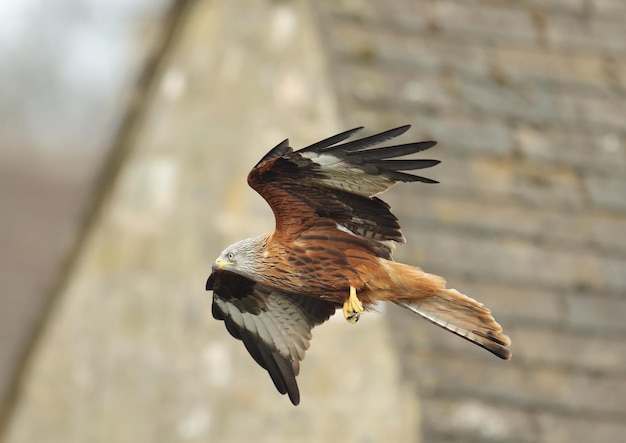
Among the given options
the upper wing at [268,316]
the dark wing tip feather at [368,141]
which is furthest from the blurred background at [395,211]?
the dark wing tip feather at [368,141]

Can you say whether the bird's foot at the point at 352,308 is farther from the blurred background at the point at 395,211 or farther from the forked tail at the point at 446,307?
the blurred background at the point at 395,211

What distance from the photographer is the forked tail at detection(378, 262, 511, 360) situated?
309 centimetres

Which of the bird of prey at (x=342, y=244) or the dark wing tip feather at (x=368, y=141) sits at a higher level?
the dark wing tip feather at (x=368, y=141)

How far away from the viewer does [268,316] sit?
11.4 ft

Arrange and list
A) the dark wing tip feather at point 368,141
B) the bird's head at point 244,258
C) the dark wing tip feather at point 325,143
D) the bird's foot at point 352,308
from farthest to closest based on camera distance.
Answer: the bird's head at point 244,258 → the bird's foot at point 352,308 → the dark wing tip feather at point 325,143 → the dark wing tip feather at point 368,141

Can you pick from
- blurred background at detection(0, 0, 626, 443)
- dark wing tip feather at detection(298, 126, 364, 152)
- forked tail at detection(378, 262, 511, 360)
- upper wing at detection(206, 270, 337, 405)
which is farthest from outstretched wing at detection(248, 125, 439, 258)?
blurred background at detection(0, 0, 626, 443)

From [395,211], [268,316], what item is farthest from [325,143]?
[395,211]

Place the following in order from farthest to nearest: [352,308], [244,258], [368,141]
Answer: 1. [244,258]
2. [352,308]
3. [368,141]

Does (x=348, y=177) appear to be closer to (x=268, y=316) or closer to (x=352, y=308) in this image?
(x=352, y=308)

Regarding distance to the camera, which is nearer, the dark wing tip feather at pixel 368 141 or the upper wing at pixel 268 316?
the dark wing tip feather at pixel 368 141

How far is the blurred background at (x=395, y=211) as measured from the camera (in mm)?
5098

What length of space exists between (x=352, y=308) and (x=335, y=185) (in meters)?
0.31

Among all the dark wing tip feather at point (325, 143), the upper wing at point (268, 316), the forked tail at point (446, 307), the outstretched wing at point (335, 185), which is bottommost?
the upper wing at point (268, 316)

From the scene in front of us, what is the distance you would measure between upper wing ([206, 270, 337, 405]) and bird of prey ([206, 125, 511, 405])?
6.5 inches
